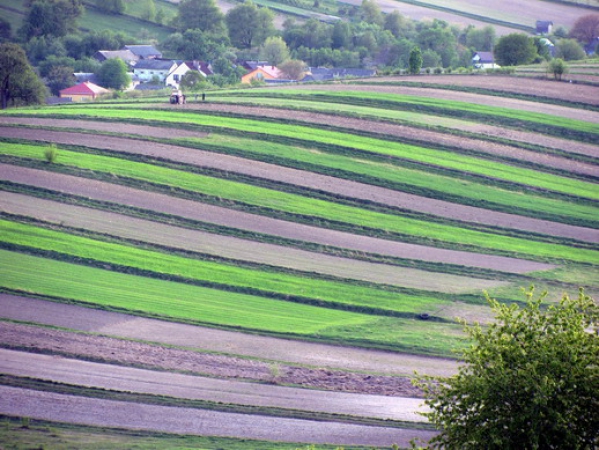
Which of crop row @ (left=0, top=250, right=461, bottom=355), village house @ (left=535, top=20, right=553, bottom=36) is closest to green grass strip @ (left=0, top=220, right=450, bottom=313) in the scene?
crop row @ (left=0, top=250, right=461, bottom=355)

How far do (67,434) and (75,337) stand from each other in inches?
304

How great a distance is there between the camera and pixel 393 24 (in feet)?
503

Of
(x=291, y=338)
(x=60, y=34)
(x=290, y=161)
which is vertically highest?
(x=60, y=34)

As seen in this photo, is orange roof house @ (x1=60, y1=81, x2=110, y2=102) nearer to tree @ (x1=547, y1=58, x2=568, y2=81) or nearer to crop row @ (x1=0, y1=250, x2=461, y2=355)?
tree @ (x1=547, y1=58, x2=568, y2=81)

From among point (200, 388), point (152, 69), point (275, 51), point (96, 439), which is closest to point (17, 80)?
point (152, 69)

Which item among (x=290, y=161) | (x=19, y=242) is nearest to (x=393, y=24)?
(x=290, y=161)

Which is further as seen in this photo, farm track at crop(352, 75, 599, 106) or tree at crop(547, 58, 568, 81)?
tree at crop(547, 58, 568, 81)

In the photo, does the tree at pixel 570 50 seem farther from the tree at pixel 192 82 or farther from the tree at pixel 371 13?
the tree at pixel 192 82

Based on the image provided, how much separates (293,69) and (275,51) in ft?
49.8

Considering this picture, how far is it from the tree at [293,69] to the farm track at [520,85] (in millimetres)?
31154

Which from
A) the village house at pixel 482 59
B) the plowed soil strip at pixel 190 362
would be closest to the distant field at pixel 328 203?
the plowed soil strip at pixel 190 362

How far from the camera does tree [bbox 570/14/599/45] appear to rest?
145 metres

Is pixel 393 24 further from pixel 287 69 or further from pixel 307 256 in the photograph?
pixel 307 256

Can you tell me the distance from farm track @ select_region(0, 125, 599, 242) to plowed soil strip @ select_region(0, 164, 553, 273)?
19.1 feet
